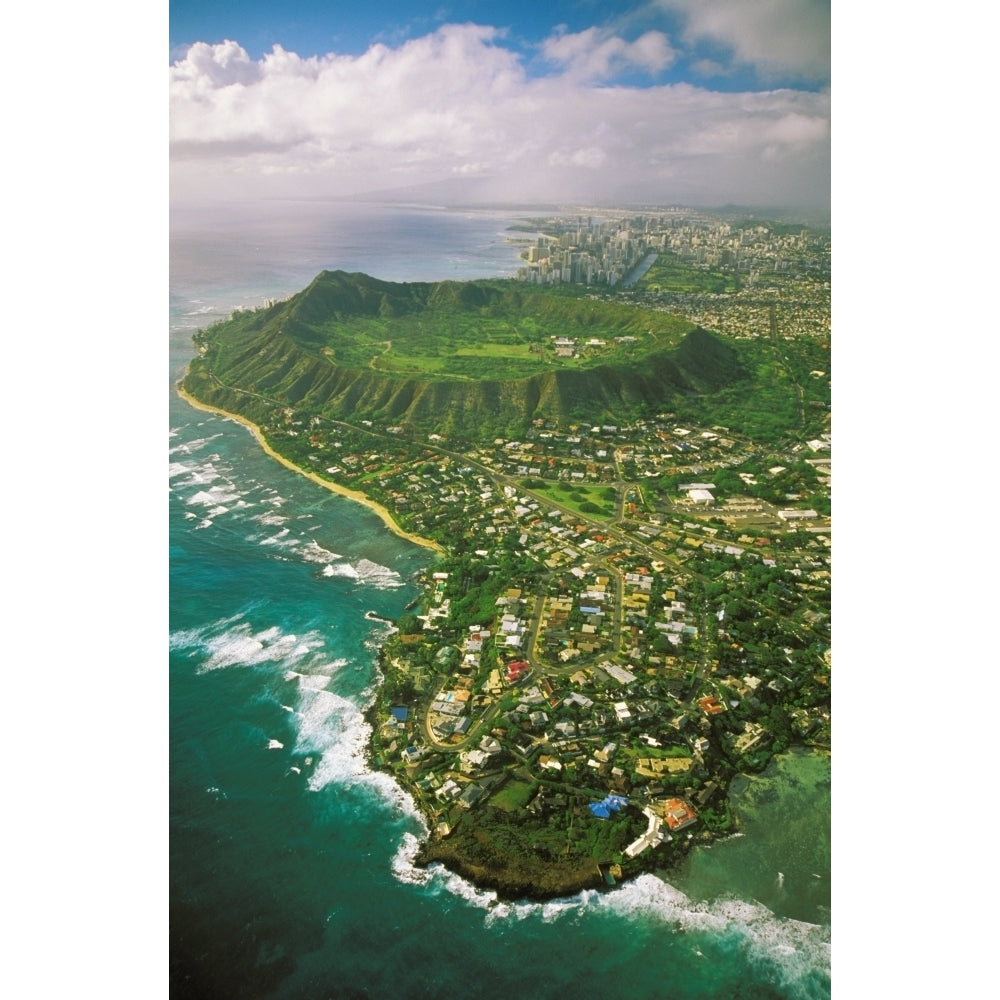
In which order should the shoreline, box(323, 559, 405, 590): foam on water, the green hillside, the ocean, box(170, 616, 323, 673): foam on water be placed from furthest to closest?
the green hillside
the shoreline
box(323, 559, 405, 590): foam on water
box(170, 616, 323, 673): foam on water
the ocean

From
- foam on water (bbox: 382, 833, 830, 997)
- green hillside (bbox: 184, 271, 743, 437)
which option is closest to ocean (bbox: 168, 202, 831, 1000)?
foam on water (bbox: 382, 833, 830, 997)

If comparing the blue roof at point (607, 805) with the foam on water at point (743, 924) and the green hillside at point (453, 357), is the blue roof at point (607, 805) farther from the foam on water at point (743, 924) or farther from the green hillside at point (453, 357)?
the green hillside at point (453, 357)

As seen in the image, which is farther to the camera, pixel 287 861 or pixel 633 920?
pixel 287 861

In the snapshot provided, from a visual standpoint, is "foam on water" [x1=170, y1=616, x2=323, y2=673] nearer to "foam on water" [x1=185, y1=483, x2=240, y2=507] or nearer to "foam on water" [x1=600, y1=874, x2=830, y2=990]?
"foam on water" [x1=185, y1=483, x2=240, y2=507]

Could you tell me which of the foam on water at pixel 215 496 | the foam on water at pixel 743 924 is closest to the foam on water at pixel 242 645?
the foam on water at pixel 215 496

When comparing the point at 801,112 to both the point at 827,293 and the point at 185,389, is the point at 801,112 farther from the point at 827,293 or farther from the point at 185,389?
the point at 185,389

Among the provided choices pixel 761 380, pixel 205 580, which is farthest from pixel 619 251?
pixel 205 580

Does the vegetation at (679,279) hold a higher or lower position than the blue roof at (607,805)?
higher
